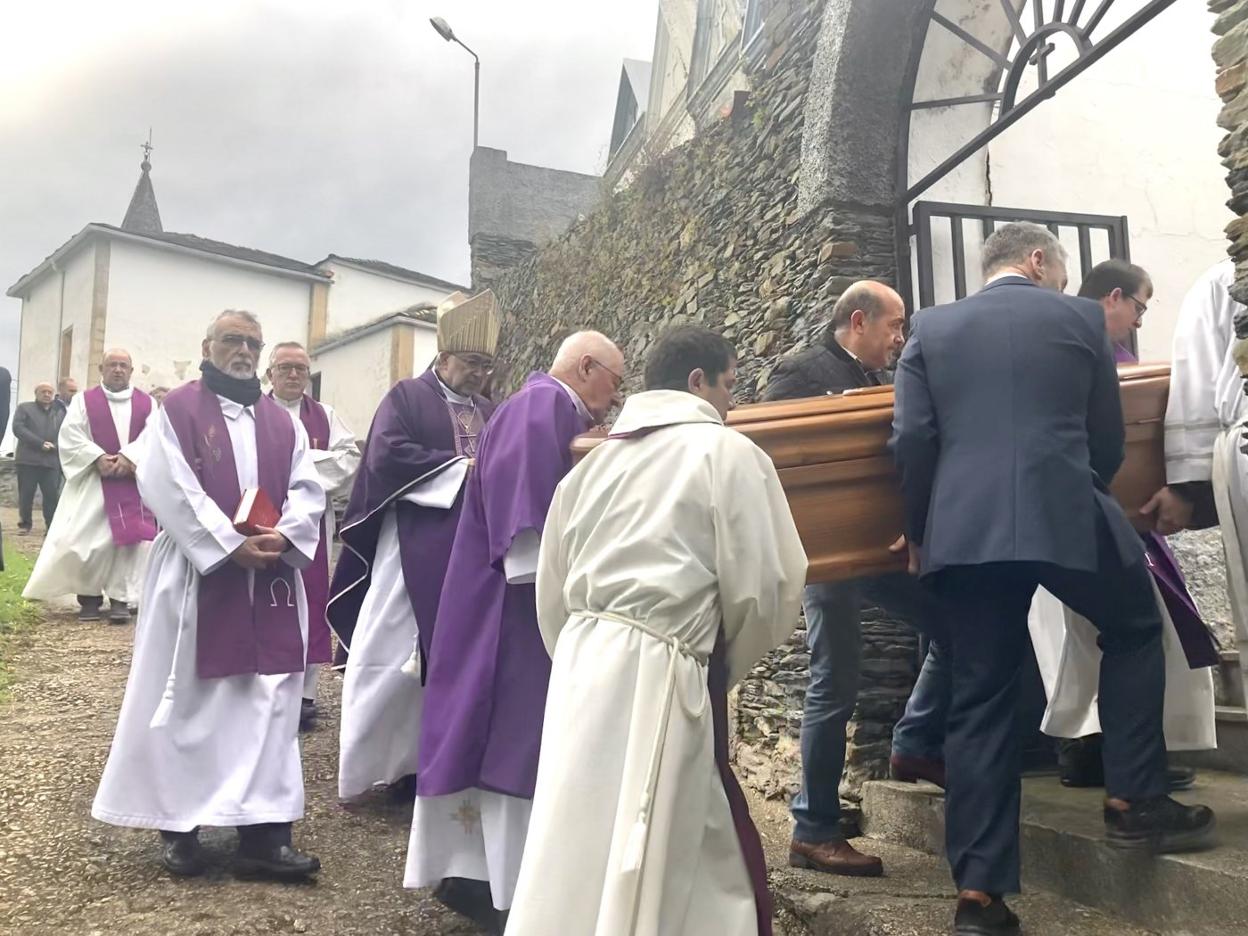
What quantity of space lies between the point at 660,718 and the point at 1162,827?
1428 millimetres

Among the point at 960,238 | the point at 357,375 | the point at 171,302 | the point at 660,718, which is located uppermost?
the point at 171,302

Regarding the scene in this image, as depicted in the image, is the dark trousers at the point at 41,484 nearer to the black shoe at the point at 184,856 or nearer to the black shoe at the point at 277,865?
the black shoe at the point at 184,856

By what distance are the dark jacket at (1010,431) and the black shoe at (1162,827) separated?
2.18ft

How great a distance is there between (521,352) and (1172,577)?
8.37 metres

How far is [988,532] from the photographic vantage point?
2.53 metres

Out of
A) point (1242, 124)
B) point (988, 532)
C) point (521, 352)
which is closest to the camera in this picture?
point (988, 532)

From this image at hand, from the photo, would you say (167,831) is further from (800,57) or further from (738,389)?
(800,57)

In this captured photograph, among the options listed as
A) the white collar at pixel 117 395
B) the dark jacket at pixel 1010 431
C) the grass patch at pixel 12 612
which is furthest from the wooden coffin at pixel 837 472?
the white collar at pixel 117 395

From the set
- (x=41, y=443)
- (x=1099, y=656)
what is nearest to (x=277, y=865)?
(x=1099, y=656)

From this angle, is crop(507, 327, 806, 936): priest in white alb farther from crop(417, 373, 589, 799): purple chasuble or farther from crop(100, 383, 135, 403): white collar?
crop(100, 383, 135, 403): white collar

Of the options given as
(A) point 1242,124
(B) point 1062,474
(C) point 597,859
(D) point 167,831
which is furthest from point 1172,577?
(D) point 167,831

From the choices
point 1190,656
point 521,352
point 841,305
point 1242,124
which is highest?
point 521,352

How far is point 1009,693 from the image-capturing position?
2.61 m

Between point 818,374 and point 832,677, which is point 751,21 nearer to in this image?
point 818,374
